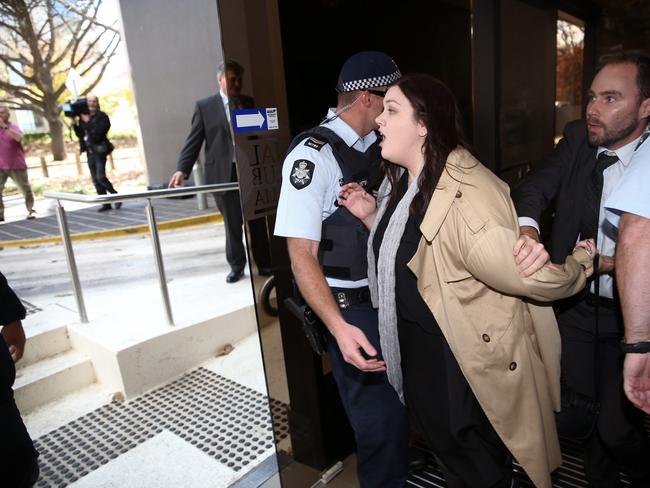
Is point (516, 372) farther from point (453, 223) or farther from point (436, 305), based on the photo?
point (453, 223)

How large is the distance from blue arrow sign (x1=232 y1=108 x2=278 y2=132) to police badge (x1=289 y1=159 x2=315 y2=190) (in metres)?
0.22

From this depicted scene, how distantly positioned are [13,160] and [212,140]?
3.00m

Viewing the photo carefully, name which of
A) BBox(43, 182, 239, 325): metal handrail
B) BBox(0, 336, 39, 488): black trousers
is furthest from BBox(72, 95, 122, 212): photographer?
BBox(0, 336, 39, 488): black trousers

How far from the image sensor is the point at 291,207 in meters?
1.49

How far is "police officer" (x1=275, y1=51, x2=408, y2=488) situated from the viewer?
4.88 feet

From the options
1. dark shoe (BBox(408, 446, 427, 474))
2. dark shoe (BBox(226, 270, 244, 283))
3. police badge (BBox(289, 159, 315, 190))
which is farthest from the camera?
dark shoe (BBox(226, 270, 244, 283))

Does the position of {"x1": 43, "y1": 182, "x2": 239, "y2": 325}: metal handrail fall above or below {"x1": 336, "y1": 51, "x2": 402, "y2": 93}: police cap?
below

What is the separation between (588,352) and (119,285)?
3694 mm

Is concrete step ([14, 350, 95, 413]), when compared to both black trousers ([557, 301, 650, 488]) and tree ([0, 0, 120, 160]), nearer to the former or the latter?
black trousers ([557, 301, 650, 488])

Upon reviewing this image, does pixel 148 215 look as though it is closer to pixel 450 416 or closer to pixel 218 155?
pixel 218 155

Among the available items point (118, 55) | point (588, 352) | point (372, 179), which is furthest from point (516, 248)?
point (118, 55)

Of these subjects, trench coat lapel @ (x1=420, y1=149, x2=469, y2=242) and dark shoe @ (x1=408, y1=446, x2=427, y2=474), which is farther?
dark shoe @ (x1=408, y1=446, x2=427, y2=474)

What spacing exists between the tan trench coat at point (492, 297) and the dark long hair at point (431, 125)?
0.11 ft

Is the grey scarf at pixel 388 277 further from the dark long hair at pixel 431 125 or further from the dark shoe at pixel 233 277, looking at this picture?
the dark shoe at pixel 233 277
